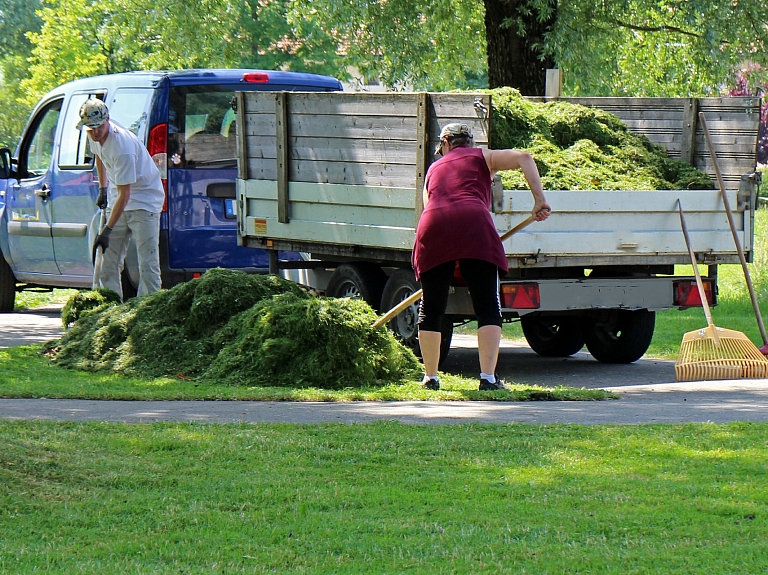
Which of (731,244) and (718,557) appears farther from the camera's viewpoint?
(731,244)

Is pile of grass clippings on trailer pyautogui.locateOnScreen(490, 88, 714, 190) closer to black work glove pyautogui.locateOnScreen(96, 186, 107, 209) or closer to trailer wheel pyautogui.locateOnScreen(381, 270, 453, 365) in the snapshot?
trailer wheel pyautogui.locateOnScreen(381, 270, 453, 365)

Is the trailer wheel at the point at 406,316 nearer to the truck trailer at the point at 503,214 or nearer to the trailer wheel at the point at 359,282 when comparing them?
the truck trailer at the point at 503,214

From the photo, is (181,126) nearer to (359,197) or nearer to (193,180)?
(193,180)

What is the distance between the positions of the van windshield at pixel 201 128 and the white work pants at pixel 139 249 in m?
0.78

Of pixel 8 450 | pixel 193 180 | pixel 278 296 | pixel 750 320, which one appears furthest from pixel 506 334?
pixel 8 450

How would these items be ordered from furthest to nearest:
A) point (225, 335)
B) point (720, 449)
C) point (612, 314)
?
Answer: point (612, 314) < point (225, 335) < point (720, 449)

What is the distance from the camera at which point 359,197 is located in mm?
9734

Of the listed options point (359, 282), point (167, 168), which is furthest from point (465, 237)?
point (167, 168)

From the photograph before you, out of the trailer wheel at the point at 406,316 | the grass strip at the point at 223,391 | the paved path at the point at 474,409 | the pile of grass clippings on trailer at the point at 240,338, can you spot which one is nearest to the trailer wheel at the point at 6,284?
the pile of grass clippings on trailer at the point at 240,338

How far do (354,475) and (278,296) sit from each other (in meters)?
3.76

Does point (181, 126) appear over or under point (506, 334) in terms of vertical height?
over

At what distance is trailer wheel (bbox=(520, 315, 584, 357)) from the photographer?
10.9 metres

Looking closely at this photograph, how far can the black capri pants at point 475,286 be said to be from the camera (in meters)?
8.16

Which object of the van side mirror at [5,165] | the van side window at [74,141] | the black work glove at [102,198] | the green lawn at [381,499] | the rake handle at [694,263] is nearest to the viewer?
the green lawn at [381,499]
